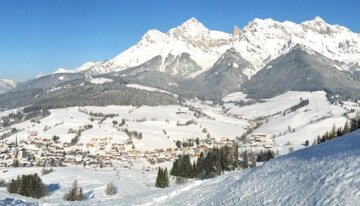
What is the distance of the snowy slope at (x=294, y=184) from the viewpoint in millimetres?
28000

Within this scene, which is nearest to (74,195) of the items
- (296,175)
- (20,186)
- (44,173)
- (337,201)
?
(20,186)

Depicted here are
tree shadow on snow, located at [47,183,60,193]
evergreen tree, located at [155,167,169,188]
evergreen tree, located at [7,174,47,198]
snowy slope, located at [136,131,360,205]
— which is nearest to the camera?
snowy slope, located at [136,131,360,205]

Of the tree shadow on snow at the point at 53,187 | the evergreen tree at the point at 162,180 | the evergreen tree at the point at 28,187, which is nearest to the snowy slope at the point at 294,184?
the evergreen tree at the point at 28,187

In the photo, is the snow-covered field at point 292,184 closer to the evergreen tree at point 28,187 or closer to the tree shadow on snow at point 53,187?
the evergreen tree at point 28,187

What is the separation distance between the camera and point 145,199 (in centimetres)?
3956

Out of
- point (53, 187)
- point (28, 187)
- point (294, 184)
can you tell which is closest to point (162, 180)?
point (28, 187)

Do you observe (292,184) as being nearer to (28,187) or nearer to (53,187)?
(28,187)

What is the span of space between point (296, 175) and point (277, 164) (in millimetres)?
5721

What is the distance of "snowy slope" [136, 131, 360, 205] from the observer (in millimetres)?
28000

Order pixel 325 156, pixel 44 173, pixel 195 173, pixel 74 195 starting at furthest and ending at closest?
pixel 44 173, pixel 195 173, pixel 74 195, pixel 325 156

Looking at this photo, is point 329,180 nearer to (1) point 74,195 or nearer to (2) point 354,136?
(2) point 354,136

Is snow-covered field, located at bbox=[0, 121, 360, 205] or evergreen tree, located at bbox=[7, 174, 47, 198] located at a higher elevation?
snow-covered field, located at bbox=[0, 121, 360, 205]

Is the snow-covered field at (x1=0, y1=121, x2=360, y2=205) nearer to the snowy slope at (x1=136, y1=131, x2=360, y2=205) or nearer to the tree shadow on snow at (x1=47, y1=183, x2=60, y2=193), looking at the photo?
the snowy slope at (x1=136, y1=131, x2=360, y2=205)

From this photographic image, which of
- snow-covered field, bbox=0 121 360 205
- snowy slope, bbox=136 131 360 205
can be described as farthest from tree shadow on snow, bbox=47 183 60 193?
snowy slope, bbox=136 131 360 205
